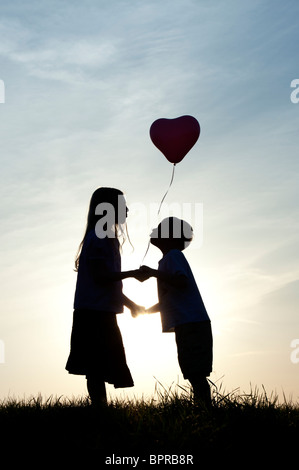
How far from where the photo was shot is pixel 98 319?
211 inches

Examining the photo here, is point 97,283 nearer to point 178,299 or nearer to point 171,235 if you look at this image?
point 178,299

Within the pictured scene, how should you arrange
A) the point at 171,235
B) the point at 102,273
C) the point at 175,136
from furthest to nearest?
the point at 175,136
the point at 171,235
the point at 102,273

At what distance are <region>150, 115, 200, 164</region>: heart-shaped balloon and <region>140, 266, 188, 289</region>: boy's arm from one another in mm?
1857

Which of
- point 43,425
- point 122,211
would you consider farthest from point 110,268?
point 43,425

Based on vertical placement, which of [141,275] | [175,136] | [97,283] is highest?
[175,136]

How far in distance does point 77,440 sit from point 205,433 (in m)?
0.96

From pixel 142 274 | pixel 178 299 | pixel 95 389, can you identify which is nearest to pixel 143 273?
pixel 142 274

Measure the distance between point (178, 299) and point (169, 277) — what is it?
235 millimetres

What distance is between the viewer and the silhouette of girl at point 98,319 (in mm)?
5355

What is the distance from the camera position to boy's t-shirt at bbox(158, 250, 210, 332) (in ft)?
18.3

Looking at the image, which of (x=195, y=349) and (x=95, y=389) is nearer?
(x=95, y=389)

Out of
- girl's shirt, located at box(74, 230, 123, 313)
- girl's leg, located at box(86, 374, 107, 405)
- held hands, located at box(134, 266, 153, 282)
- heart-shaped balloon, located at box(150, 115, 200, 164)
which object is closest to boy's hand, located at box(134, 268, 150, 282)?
held hands, located at box(134, 266, 153, 282)

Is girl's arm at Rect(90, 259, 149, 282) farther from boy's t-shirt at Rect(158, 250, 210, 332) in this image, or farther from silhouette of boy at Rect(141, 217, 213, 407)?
boy's t-shirt at Rect(158, 250, 210, 332)

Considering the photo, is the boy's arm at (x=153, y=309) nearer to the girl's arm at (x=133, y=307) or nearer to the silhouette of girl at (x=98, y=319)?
the girl's arm at (x=133, y=307)
